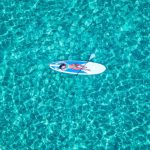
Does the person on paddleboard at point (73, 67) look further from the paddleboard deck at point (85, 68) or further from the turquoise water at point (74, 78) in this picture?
the turquoise water at point (74, 78)

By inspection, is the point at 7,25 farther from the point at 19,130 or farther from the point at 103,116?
Result: the point at 103,116

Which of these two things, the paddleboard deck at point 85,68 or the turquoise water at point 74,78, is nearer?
the turquoise water at point 74,78

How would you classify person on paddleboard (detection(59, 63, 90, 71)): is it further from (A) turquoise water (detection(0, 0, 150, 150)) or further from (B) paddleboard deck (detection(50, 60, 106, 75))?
(A) turquoise water (detection(0, 0, 150, 150))

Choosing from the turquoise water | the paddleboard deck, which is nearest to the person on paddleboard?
the paddleboard deck

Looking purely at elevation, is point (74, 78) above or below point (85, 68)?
below

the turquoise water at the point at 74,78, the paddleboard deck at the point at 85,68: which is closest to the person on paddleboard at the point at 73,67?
the paddleboard deck at the point at 85,68

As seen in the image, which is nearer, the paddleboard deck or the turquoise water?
the turquoise water

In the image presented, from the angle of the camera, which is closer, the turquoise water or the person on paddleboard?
the turquoise water

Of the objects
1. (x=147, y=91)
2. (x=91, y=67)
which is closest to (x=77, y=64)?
(x=91, y=67)
